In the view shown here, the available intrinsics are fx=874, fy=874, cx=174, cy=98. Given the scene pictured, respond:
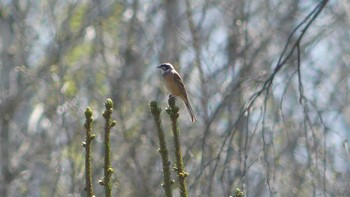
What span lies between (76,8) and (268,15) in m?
2.66

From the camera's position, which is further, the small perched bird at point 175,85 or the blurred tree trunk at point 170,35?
the blurred tree trunk at point 170,35

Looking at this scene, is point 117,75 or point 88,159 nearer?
point 88,159

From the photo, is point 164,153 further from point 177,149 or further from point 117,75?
point 117,75


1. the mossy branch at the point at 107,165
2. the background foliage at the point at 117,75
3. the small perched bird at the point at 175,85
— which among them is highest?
the background foliage at the point at 117,75

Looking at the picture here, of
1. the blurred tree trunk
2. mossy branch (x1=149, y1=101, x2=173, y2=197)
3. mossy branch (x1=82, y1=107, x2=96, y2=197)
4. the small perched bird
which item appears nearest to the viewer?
mossy branch (x1=82, y1=107, x2=96, y2=197)

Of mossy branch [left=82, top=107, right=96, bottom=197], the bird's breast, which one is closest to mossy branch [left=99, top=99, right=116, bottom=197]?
mossy branch [left=82, top=107, right=96, bottom=197]

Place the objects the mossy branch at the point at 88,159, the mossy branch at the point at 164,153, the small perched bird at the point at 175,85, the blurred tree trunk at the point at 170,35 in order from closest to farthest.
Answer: the mossy branch at the point at 88,159
the mossy branch at the point at 164,153
the small perched bird at the point at 175,85
the blurred tree trunk at the point at 170,35

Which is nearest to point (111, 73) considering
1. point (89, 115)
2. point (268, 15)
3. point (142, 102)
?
point (142, 102)

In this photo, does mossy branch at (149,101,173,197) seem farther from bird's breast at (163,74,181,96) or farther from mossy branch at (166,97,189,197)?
bird's breast at (163,74,181,96)

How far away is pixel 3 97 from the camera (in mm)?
11344

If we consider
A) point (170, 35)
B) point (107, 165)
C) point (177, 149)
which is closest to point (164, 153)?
point (177, 149)

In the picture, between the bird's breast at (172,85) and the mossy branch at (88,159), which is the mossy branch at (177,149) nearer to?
the mossy branch at (88,159)

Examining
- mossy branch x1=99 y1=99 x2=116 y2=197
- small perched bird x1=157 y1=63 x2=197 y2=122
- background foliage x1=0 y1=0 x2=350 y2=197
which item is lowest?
mossy branch x1=99 y1=99 x2=116 y2=197

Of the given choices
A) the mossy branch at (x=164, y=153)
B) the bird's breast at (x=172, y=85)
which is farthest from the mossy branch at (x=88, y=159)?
the bird's breast at (x=172, y=85)
